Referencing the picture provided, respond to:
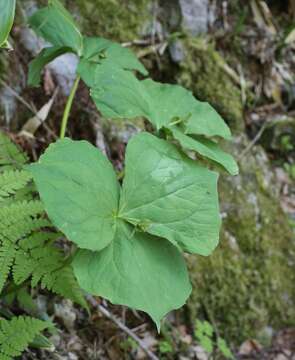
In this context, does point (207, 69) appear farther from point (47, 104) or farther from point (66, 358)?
point (66, 358)

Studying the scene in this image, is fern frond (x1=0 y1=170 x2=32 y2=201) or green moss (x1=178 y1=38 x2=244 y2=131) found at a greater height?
fern frond (x1=0 y1=170 x2=32 y2=201)

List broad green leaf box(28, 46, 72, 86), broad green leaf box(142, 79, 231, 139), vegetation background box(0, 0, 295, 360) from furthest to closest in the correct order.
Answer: vegetation background box(0, 0, 295, 360)
broad green leaf box(28, 46, 72, 86)
broad green leaf box(142, 79, 231, 139)

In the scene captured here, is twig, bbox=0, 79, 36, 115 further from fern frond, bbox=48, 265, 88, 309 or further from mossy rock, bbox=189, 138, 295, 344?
mossy rock, bbox=189, 138, 295, 344

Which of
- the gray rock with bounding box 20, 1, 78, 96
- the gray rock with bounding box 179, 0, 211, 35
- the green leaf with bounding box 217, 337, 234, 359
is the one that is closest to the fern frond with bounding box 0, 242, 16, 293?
the gray rock with bounding box 20, 1, 78, 96

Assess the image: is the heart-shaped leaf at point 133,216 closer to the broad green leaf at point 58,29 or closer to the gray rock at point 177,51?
the broad green leaf at point 58,29

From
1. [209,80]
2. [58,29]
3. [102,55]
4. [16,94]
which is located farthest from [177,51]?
[58,29]

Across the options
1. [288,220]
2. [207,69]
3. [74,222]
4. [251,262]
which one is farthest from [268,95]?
[74,222]

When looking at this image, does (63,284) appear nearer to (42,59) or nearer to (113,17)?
(42,59)

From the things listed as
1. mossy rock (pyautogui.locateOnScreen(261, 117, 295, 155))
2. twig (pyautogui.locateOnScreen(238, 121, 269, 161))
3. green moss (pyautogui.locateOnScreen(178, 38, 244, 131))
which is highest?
green moss (pyautogui.locateOnScreen(178, 38, 244, 131))
